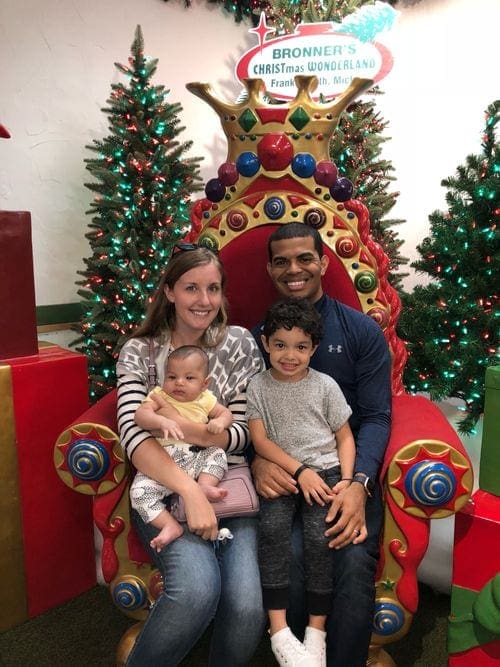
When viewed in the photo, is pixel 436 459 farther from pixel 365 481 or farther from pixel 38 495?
pixel 38 495

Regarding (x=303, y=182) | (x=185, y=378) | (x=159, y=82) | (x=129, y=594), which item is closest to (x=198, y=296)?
(x=185, y=378)

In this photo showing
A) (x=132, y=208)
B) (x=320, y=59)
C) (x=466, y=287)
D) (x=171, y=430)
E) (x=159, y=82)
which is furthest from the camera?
(x=159, y=82)

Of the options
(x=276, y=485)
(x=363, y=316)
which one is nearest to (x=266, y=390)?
(x=276, y=485)

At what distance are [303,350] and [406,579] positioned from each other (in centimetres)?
75

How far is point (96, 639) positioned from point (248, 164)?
189cm

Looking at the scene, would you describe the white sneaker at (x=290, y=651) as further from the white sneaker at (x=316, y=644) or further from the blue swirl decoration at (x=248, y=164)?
the blue swirl decoration at (x=248, y=164)

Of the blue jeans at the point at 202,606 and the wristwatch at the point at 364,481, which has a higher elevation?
the wristwatch at the point at 364,481

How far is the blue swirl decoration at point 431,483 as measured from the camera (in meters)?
1.70

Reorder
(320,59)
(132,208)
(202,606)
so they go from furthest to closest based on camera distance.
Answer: (320,59) → (132,208) → (202,606)

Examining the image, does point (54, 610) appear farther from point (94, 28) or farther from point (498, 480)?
point (94, 28)

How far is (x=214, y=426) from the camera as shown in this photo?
1.74 metres

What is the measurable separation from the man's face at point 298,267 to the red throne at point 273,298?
8.6 inches

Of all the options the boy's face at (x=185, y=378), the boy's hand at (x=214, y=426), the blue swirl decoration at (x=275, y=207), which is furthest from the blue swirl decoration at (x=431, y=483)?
the blue swirl decoration at (x=275, y=207)

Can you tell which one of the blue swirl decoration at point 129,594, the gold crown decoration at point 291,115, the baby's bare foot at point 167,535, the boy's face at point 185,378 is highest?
the gold crown decoration at point 291,115
